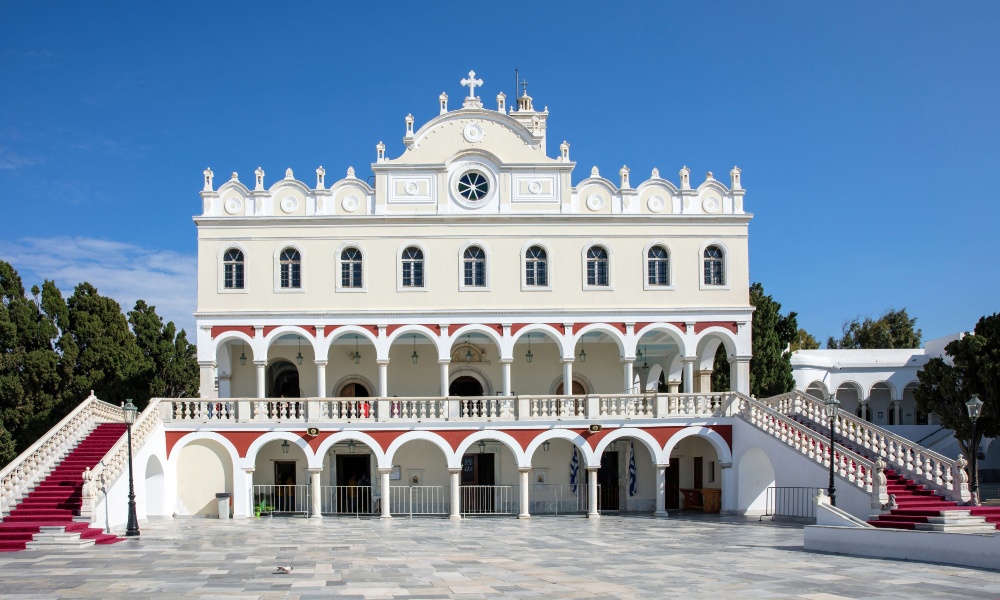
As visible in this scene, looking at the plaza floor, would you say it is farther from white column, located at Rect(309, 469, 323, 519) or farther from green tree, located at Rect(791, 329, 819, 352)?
green tree, located at Rect(791, 329, 819, 352)

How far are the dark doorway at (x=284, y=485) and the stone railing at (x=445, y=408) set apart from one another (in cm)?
263

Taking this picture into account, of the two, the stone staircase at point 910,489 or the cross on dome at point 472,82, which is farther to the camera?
the cross on dome at point 472,82

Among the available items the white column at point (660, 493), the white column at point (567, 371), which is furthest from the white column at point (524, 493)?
the white column at point (660, 493)

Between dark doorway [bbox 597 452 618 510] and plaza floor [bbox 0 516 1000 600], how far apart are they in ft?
27.0

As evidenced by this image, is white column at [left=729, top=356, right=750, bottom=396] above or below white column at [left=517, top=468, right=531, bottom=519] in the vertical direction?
above

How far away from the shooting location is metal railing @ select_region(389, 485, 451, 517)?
109 feet

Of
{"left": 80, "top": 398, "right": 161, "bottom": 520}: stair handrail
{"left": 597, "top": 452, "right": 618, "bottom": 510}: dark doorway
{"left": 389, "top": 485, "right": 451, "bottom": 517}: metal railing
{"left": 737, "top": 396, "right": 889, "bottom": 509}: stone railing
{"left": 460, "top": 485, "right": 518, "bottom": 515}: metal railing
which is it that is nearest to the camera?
{"left": 737, "top": 396, "right": 889, "bottom": 509}: stone railing

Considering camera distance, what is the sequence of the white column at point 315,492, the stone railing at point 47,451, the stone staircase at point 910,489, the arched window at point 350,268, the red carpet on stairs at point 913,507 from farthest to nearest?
the arched window at point 350,268 < the white column at point 315,492 < the stone railing at point 47,451 < the red carpet on stairs at point 913,507 < the stone staircase at point 910,489

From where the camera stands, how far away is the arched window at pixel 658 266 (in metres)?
33.2

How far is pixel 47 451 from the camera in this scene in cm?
2712

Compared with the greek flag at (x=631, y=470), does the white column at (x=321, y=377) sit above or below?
above

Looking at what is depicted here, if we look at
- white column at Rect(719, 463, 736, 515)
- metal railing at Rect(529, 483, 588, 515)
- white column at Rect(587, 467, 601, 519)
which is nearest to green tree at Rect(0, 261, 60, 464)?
metal railing at Rect(529, 483, 588, 515)

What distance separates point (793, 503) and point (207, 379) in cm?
1889

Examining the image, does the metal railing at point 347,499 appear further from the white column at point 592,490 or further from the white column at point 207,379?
the white column at point 592,490
